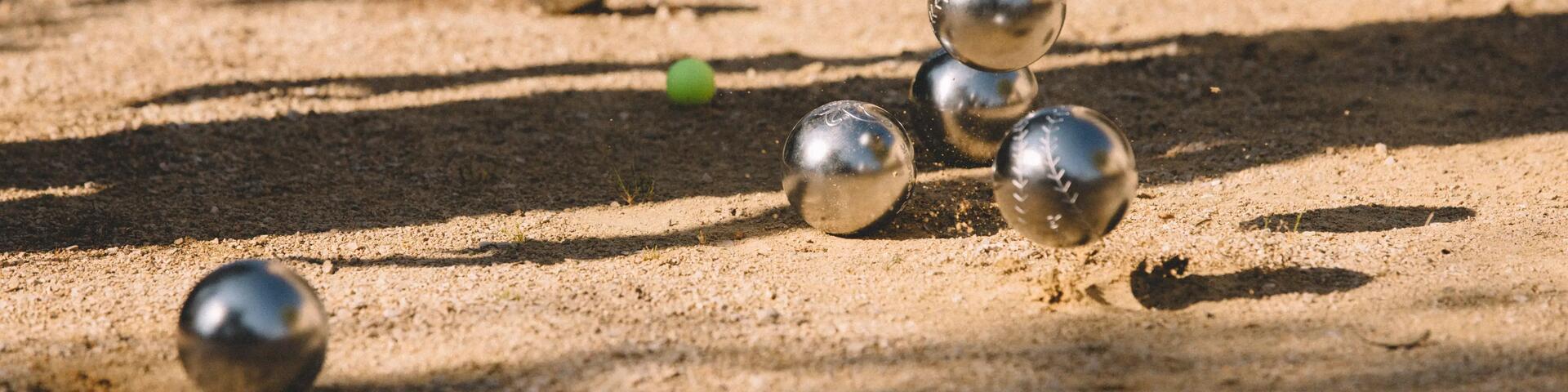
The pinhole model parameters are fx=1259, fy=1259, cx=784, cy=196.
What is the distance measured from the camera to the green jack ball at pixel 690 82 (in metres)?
7.55

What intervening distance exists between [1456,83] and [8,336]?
25.9 feet

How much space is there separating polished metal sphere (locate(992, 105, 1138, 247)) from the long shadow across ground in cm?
216

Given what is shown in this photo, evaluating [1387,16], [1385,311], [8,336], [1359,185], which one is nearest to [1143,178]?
[1359,185]

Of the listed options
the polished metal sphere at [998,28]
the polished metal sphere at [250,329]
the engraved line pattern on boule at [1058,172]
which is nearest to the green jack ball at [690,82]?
the polished metal sphere at [998,28]

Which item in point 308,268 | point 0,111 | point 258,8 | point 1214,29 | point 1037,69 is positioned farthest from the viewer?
point 258,8

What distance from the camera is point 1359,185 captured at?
6.10 meters

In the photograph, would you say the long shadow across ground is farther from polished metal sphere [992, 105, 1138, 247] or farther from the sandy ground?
polished metal sphere [992, 105, 1138, 247]

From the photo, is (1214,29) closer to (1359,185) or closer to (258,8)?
(1359,185)

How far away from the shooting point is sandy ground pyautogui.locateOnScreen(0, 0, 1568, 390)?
4.22m

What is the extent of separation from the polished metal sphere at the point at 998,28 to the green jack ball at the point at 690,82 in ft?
9.32

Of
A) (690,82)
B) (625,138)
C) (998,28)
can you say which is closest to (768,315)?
(998,28)

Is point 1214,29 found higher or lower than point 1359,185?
higher

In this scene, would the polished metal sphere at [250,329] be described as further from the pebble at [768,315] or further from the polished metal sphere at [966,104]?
the polished metal sphere at [966,104]

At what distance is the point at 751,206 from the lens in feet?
19.9
